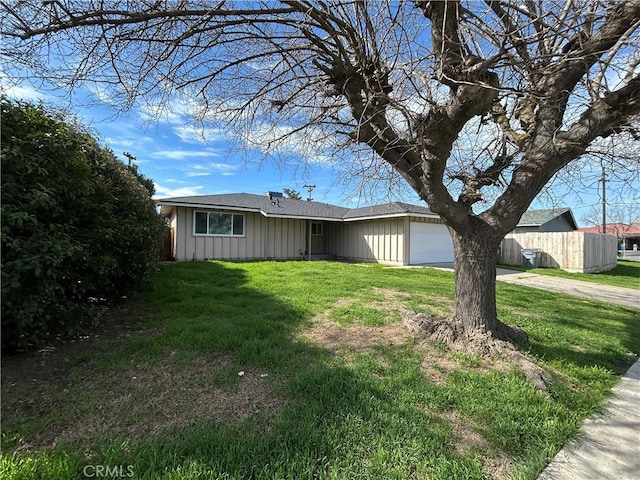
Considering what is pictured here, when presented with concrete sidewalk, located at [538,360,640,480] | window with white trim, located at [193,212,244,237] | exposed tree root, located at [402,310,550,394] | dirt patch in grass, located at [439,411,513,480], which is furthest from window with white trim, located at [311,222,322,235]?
dirt patch in grass, located at [439,411,513,480]

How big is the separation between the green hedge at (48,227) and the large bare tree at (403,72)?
68 centimetres

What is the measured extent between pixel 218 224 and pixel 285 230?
138 inches

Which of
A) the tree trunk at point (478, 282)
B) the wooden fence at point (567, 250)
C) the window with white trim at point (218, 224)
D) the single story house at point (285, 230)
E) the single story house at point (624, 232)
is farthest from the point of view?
the single story house at point (624, 232)

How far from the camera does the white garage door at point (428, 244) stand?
1492 centimetres

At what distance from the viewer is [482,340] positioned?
12.4 ft

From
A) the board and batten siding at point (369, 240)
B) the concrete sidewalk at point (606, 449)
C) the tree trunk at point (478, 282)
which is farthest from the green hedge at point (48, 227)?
the board and batten siding at point (369, 240)

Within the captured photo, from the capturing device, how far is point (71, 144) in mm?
3561

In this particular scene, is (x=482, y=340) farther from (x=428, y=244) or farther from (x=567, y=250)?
(x=567, y=250)

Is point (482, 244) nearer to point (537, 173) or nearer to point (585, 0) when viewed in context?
point (537, 173)

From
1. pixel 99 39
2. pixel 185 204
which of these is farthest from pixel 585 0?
pixel 185 204

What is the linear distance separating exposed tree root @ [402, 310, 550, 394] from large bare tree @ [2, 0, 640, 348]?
11 centimetres

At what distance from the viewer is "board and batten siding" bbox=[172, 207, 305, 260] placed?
13258 mm

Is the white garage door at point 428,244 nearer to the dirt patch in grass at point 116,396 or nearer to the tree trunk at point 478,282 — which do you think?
the tree trunk at point 478,282

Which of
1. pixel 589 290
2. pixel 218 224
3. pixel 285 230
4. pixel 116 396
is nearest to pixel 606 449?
pixel 116 396
